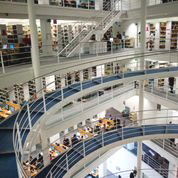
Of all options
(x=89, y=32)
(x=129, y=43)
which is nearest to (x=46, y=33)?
(x=89, y=32)

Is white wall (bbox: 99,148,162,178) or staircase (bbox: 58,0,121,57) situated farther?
white wall (bbox: 99,148,162,178)

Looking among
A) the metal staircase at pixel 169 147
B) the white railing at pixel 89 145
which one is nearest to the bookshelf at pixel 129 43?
the metal staircase at pixel 169 147

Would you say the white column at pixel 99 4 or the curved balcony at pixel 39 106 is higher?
the white column at pixel 99 4

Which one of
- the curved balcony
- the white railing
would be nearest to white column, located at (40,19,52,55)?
the curved balcony

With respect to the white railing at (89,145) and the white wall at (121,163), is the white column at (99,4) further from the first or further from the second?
the white wall at (121,163)

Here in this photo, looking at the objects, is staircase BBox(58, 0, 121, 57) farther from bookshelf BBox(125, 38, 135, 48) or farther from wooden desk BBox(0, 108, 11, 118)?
wooden desk BBox(0, 108, 11, 118)

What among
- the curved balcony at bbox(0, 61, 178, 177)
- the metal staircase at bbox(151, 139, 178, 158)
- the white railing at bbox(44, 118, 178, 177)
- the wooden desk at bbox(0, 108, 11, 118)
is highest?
the curved balcony at bbox(0, 61, 178, 177)

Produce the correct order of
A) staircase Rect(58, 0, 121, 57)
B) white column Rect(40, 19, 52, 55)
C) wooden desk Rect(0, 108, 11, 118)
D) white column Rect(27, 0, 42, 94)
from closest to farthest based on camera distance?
white column Rect(27, 0, 42, 94) < wooden desk Rect(0, 108, 11, 118) < staircase Rect(58, 0, 121, 57) < white column Rect(40, 19, 52, 55)

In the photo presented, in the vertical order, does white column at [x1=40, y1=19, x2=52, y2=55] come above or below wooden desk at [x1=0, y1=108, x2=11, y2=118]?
above

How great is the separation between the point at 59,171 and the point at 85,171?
0.92 metres

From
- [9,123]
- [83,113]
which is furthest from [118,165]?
[9,123]

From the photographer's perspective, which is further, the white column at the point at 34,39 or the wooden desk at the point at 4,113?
the wooden desk at the point at 4,113

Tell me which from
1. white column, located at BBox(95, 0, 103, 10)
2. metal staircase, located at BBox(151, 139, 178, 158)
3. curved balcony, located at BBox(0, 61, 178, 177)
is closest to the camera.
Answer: curved balcony, located at BBox(0, 61, 178, 177)

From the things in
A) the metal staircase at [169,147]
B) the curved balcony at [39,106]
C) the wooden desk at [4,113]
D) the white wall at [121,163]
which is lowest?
the white wall at [121,163]
